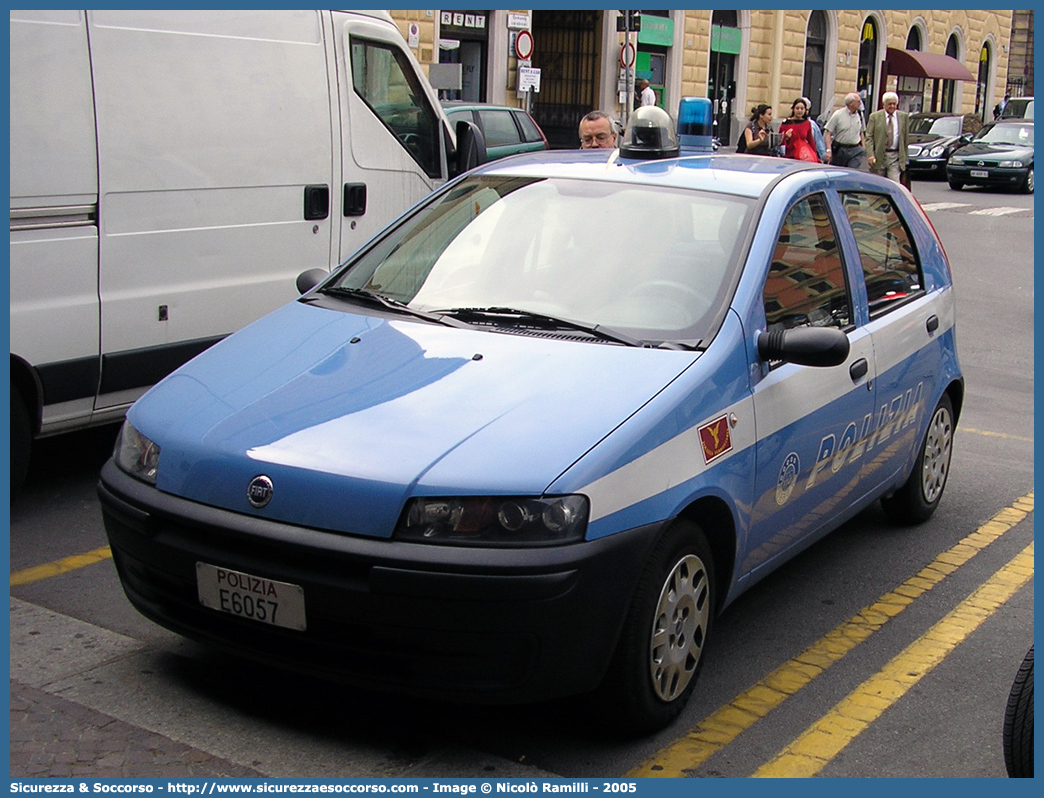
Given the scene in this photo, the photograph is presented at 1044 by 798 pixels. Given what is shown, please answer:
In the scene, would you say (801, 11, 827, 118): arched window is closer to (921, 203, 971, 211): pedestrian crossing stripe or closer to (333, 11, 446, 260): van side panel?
(921, 203, 971, 211): pedestrian crossing stripe

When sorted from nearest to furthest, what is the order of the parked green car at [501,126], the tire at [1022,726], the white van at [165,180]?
the tire at [1022,726]
the white van at [165,180]
the parked green car at [501,126]

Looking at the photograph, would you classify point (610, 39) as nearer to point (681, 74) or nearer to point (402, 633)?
point (681, 74)

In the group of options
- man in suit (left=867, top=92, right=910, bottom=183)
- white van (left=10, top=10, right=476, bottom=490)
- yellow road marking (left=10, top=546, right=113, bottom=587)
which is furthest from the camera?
man in suit (left=867, top=92, right=910, bottom=183)

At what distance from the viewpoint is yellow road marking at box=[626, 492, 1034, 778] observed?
12.3 ft

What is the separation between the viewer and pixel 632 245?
4574mm

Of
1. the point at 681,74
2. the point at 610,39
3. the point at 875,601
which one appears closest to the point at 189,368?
the point at 875,601

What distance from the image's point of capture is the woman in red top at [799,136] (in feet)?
56.7

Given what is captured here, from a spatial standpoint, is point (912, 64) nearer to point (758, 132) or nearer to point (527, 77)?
point (527, 77)

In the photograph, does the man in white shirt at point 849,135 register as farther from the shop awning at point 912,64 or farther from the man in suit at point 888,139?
the shop awning at point 912,64

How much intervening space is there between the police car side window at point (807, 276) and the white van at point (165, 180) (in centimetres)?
290

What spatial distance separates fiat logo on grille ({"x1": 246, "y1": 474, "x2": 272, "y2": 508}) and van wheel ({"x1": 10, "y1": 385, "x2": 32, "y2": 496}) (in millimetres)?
2452

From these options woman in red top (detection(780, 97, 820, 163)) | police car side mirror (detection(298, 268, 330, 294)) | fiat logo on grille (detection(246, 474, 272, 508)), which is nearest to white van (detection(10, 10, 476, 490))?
police car side mirror (detection(298, 268, 330, 294))

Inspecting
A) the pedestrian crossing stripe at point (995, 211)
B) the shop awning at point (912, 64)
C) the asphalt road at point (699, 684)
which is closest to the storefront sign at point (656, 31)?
the pedestrian crossing stripe at point (995, 211)

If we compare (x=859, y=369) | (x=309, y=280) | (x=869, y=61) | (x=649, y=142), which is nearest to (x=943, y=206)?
(x=649, y=142)
